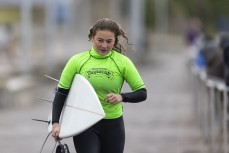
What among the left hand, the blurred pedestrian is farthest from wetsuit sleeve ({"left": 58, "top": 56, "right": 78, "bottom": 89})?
the blurred pedestrian

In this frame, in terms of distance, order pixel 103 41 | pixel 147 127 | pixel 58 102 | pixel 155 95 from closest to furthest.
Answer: pixel 103 41, pixel 58 102, pixel 147 127, pixel 155 95

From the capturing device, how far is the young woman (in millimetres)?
7672

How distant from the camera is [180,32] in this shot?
88.4 m

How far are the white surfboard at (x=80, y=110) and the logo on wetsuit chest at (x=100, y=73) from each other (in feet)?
0.26

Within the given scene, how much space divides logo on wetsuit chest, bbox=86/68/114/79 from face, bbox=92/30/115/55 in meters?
0.13

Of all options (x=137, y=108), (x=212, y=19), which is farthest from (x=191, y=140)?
(x=212, y=19)

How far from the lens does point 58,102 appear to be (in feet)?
25.5

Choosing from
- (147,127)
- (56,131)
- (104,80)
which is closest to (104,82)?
(104,80)

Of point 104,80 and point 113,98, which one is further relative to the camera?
point 104,80

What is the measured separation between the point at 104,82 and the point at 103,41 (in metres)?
0.33

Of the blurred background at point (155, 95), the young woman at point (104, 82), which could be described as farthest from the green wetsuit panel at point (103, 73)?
the blurred background at point (155, 95)

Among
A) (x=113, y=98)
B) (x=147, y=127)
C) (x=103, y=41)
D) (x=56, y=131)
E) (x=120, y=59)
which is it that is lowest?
(x=147, y=127)

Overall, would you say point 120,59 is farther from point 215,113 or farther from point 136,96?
point 215,113

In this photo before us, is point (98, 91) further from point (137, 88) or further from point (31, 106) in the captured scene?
point (31, 106)
